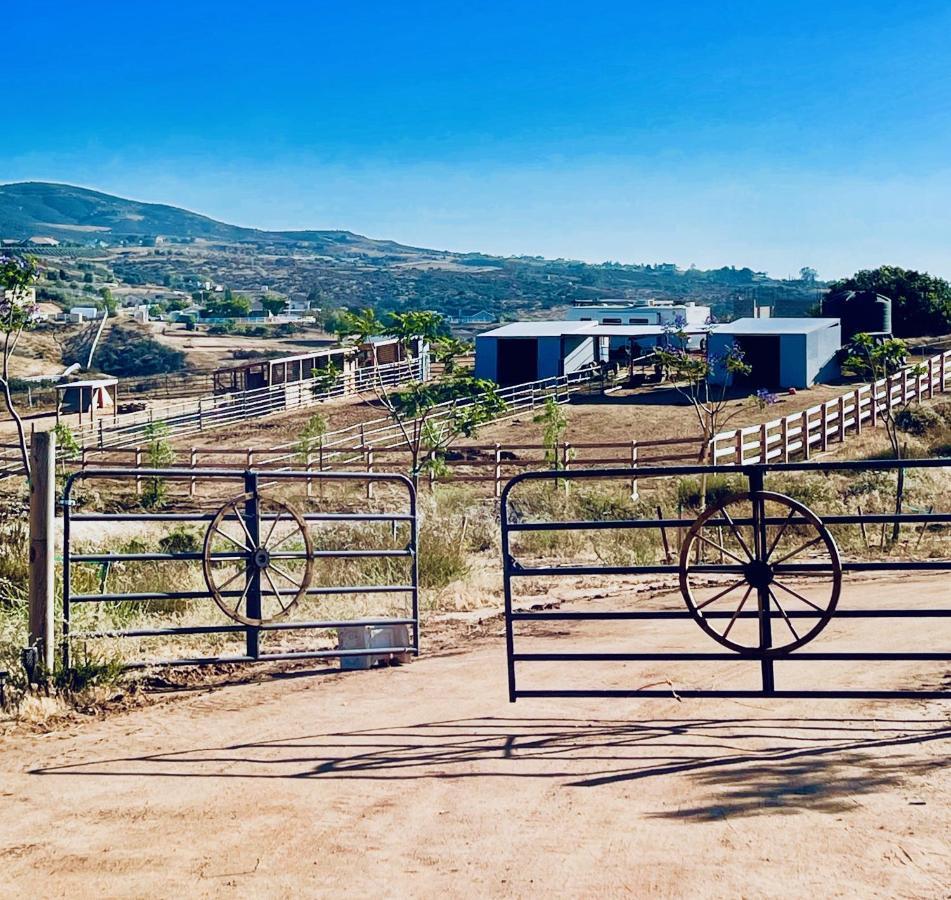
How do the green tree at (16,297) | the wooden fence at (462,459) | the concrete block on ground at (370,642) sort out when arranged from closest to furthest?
the concrete block on ground at (370,642) → the green tree at (16,297) → the wooden fence at (462,459)

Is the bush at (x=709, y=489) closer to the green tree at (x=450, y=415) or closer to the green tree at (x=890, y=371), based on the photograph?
the green tree at (x=890, y=371)

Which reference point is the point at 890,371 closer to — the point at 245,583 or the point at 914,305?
the point at 914,305

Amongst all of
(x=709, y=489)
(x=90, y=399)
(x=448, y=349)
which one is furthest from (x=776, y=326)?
(x=90, y=399)

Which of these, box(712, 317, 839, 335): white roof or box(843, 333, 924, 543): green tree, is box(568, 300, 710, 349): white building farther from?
box(843, 333, 924, 543): green tree

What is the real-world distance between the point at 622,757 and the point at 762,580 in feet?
4.48

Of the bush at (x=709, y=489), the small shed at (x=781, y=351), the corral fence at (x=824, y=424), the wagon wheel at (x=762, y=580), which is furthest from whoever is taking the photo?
the small shed at (x=781, y=351)

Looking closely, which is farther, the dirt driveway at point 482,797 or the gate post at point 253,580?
the gate post at point 253,580

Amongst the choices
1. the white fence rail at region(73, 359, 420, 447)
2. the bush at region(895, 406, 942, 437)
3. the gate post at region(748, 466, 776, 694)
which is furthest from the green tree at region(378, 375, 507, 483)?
the gate post at region(748, 466, 776, 694)

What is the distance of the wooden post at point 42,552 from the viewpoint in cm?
774

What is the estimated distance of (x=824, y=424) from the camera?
27.8 m

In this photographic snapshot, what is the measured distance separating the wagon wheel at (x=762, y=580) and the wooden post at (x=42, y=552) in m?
3.97

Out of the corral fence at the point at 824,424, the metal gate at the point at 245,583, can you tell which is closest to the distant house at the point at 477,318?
the corral fence at the point at 824,424

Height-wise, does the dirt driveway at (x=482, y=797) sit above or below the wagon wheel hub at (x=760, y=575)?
below

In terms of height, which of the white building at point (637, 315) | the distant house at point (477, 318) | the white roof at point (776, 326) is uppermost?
the distant house at point (477, 318)
